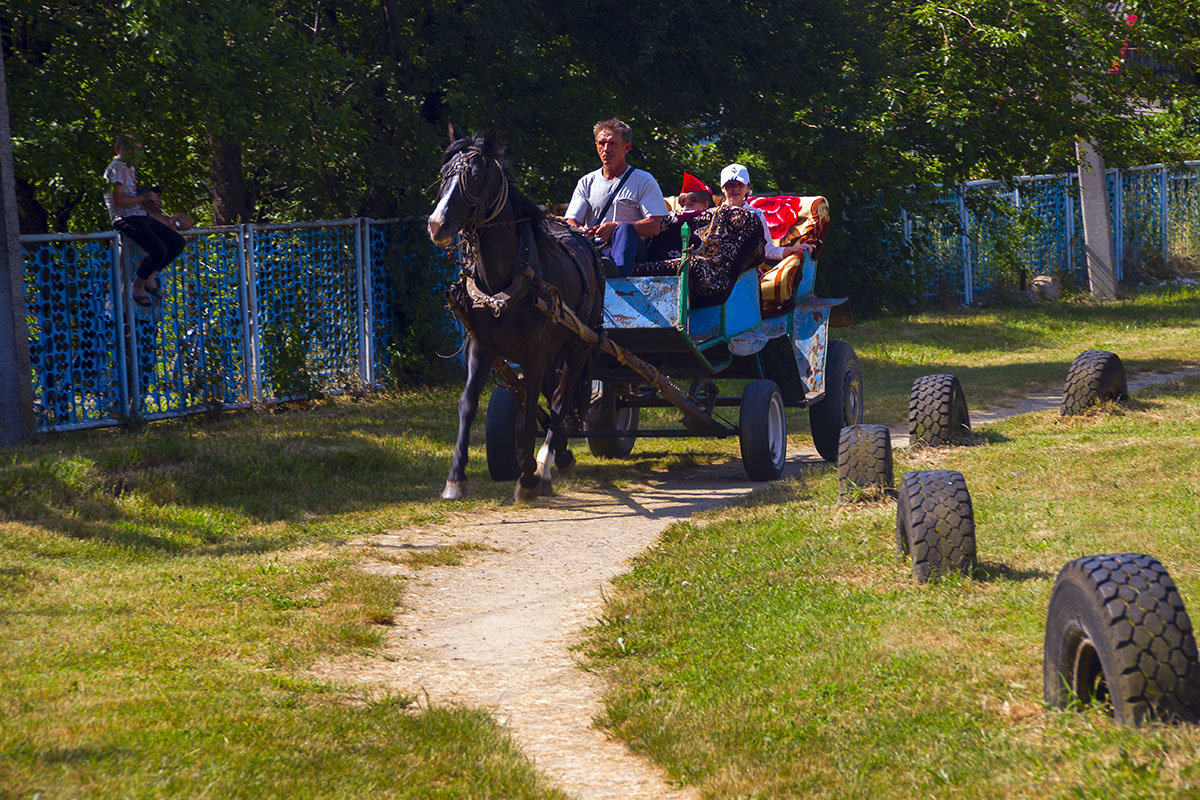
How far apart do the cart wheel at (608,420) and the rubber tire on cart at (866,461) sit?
6.15 ft

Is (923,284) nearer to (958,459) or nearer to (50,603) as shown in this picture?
(958,459)

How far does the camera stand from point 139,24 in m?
9.87

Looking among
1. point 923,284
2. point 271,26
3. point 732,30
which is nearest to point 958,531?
point 271,26

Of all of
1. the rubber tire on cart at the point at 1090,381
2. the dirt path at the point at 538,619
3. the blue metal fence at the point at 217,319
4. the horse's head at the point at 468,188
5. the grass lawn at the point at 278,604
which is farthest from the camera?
the blue metal fence at the point at 217,319

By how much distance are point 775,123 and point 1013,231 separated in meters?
7.92

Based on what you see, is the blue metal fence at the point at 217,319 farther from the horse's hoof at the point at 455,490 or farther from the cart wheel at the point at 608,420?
the horse's hoof at the point at 455,490

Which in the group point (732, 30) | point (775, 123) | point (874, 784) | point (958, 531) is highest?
point (732, 30)

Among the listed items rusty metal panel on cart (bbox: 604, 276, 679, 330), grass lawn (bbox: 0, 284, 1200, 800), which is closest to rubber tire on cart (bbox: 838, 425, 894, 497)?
grass lawn (bbox: 0, 284, 1200, 800)

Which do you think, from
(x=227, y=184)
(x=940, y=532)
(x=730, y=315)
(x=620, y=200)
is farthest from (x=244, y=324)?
(x=940, y=532)

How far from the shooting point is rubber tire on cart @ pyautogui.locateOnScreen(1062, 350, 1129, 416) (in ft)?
33.5

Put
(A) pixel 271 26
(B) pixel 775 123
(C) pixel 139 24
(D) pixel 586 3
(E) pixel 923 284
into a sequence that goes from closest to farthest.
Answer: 1. (C) pixel 139 24
2. (A) pixel 271 26
3. (D) pixel 586 3
4. (B) pixel 775 123
5. (E) pixel 923 284

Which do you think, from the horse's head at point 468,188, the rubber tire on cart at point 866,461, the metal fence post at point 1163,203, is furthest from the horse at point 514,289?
the metal fence post at point 1163,203

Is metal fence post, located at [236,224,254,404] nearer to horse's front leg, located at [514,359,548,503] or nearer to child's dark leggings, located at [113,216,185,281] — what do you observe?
child's dark leggings, located at [113,216,185,281]

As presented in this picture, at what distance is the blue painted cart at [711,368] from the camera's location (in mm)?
8703
